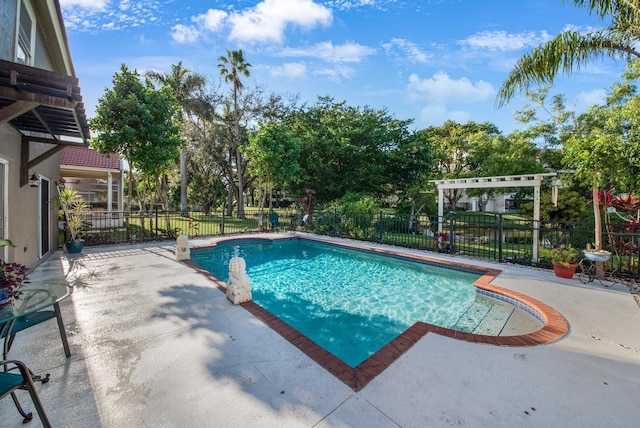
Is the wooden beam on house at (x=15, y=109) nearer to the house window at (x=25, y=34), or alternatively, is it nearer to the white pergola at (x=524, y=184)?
the house window at (x=25, y=34)

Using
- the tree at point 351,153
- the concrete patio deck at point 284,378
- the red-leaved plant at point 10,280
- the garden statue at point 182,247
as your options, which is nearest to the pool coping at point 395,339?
the concrete patio deck at point 284,378

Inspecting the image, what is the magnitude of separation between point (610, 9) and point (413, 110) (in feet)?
45.7

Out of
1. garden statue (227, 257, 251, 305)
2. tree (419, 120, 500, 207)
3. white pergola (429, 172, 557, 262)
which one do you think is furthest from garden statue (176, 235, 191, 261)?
tree (419, 120, 500, 207)

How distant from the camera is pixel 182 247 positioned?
7.20 m

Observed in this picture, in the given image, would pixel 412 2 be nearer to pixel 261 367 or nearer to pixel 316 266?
pixel 316 266

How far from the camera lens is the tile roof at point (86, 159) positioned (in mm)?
13145

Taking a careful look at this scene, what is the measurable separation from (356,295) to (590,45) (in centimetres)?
761

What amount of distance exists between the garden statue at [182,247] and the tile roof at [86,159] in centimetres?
959

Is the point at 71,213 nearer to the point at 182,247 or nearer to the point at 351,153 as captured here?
the point at 182,247

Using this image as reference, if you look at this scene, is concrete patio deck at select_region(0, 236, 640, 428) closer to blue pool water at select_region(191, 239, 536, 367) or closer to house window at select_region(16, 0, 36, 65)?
blue pool water at select_region(191, 239, 536, 367)

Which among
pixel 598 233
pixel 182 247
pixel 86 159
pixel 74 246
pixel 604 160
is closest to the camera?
pixel 604 160

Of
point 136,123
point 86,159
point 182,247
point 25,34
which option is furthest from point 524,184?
point 86,159

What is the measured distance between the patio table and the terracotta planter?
27.1 ft

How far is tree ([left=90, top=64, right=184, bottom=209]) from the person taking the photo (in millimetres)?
9359
